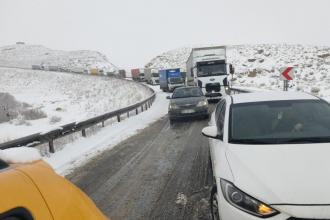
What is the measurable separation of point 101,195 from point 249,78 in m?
46.0

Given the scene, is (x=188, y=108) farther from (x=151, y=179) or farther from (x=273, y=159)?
(x=273, y=159)

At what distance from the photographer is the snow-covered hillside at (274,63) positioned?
3508 cm

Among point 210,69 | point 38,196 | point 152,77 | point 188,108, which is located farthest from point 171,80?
point 38,196

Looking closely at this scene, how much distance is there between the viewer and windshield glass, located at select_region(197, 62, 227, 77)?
1073 inches

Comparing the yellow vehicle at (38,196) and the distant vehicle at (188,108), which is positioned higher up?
the yellow vehicle at (38,196)

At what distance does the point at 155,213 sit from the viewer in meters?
5.97

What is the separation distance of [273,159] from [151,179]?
3.95 metres

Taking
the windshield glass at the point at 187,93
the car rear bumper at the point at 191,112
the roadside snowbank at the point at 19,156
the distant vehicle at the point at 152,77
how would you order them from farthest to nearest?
the distant vehicle at the point at 152,77
the windshield glass at the point at 187,93
the car rear bumper at the point at 191,112
the roadside snowbank at the point at 19,156

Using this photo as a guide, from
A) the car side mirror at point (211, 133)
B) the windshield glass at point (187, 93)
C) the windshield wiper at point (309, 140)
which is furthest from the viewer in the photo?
the windshield glass at point (187, 93)

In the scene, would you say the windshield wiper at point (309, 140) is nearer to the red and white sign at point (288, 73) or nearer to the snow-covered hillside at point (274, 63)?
the red and white sign at point (288, 73)

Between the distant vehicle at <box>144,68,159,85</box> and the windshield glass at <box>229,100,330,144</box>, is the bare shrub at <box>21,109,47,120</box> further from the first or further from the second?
the distant vehicle at <box>144,68,159,85</box>

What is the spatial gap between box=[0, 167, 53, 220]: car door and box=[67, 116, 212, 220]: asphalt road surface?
138 inches

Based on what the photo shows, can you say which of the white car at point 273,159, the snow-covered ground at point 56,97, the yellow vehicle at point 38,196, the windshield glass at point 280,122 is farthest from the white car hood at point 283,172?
the snow-covered ground at point 56,97

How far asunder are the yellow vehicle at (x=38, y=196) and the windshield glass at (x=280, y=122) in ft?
9.13
